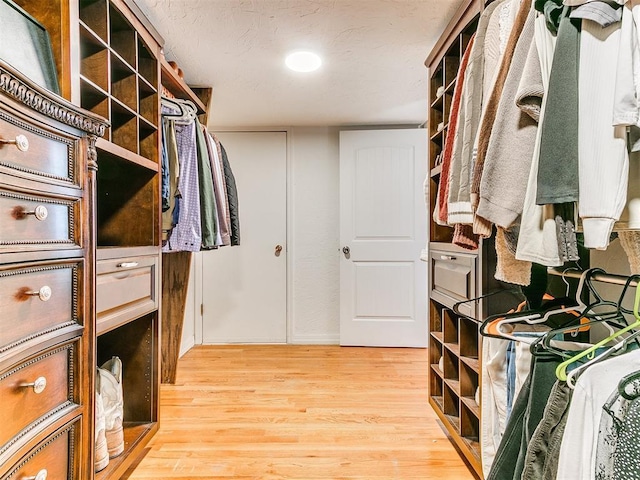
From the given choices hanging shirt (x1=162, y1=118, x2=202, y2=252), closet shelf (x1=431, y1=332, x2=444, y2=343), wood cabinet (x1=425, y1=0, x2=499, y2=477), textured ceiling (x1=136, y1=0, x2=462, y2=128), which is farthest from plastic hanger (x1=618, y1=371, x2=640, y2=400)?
hanging shirt (x1=162, y1=118, x2=202, y2=252)

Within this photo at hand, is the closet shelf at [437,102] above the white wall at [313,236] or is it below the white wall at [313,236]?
above

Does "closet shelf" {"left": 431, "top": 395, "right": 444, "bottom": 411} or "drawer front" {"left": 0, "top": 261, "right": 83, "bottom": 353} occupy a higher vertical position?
"drawer front" {"left": 0, "top": 261, "right": 83, "bottom": 353}

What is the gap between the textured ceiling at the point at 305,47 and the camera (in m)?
1.81

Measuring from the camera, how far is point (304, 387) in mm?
2635

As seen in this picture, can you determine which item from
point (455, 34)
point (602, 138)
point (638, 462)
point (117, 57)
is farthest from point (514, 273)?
point (117, 57)

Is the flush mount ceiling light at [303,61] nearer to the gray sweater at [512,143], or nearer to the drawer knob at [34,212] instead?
the gray sweater at [512,143]

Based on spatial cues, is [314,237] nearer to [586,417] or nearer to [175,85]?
[175,85]

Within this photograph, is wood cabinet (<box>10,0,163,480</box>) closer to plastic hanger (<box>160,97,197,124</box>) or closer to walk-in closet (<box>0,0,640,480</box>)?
walk-in closet (<box>0,0,640,480</box>)

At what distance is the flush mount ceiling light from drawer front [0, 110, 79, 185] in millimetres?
1412

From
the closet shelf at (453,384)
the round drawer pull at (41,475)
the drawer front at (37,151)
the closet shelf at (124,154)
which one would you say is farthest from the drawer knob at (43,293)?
the closet shelf at (453,384)

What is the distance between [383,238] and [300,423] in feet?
6.12

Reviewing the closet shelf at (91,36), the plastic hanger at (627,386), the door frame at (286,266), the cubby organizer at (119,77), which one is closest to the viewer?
the plastic hanger at (627,386)

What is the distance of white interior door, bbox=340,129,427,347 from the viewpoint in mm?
3562

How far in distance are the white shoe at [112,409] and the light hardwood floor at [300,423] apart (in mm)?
185
